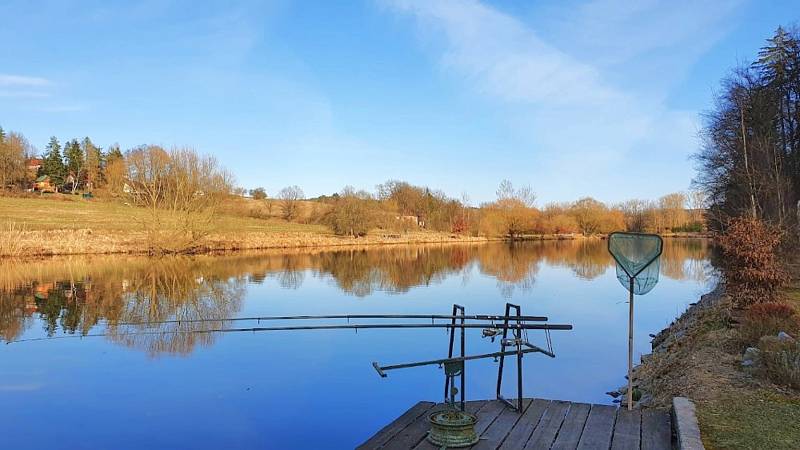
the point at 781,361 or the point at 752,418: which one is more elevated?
the point at 781,361

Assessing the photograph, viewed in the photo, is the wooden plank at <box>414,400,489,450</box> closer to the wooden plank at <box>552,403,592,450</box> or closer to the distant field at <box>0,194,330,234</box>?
the wooden plank at <box>552,403,592,450</box>

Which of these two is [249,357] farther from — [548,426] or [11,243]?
[11,243]

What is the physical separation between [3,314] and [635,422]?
16.8 meters

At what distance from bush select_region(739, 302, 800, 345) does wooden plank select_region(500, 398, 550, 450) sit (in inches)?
189

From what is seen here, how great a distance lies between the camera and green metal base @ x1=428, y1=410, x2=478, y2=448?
494 cm

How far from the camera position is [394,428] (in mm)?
5598

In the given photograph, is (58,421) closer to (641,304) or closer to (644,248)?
(644,248)

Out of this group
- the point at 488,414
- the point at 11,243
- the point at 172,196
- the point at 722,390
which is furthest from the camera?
the point at 172,196

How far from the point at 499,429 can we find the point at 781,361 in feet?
13.3

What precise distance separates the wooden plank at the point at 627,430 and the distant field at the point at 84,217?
1503 inches

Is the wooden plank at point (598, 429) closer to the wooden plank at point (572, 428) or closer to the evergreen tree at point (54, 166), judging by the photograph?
the wooden plank at point (572, 428)

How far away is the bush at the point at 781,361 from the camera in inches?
260

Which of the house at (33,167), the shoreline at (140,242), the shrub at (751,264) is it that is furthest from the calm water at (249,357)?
the house at (33,167)

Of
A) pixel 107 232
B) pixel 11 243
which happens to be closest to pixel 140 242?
pixel 107 232
